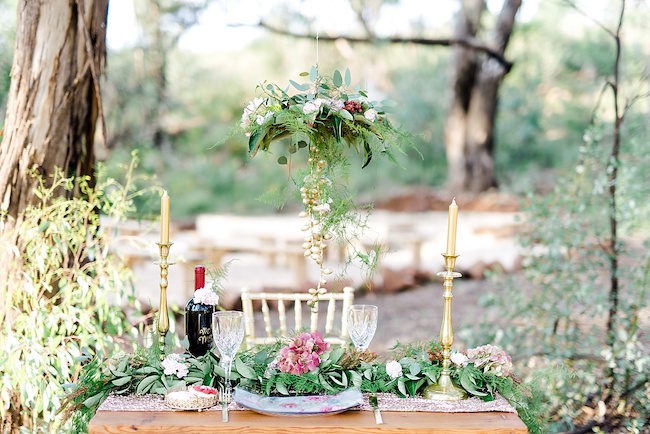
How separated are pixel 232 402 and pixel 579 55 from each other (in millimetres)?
15950

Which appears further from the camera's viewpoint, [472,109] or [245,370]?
[472,109]

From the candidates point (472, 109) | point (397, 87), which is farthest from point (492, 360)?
point (397, 87)

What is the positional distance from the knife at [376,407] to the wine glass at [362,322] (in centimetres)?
17

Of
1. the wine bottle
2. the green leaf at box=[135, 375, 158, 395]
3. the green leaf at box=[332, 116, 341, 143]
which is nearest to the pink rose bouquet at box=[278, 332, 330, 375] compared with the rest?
the wine bottle

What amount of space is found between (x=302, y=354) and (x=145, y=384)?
1.56 feet

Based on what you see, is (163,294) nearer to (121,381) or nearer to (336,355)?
(121,381)

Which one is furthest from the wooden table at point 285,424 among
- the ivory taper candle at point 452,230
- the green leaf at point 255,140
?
the green leaf at point 255,140

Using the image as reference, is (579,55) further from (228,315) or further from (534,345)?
(228,315)

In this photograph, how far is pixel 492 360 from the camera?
2.34 m

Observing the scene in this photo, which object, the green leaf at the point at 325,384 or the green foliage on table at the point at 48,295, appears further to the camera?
the green foliage on table at the point at 48,295

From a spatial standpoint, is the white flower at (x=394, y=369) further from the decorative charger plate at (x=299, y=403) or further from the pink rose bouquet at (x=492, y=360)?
the pink rose bouquet at (x=492, y=360)

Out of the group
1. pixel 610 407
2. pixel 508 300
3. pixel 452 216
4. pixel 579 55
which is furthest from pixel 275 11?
pixel 452 216

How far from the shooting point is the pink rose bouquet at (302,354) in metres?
2.24

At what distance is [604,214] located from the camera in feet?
14.0
